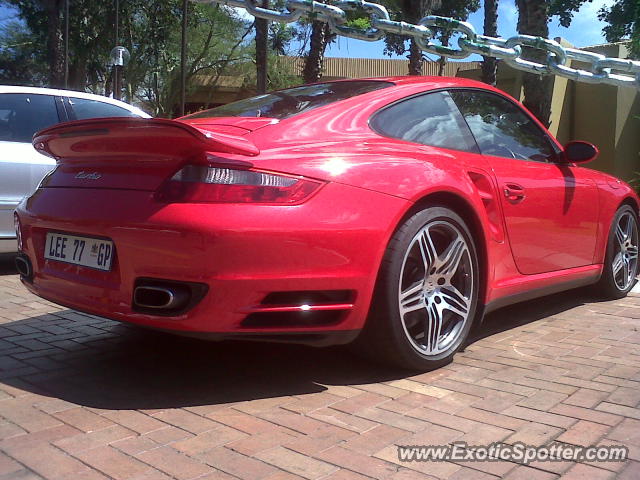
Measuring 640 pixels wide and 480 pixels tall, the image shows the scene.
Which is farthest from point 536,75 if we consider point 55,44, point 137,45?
point 137,45

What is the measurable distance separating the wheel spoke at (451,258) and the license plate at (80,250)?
59.8 inches

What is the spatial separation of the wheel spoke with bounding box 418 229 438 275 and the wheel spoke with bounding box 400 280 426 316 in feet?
0.30

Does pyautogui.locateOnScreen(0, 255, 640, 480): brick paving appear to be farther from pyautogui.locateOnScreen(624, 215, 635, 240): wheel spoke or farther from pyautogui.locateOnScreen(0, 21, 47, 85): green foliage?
pyautogui.locateOnScreen(0, 21, 47, 85): green foliage

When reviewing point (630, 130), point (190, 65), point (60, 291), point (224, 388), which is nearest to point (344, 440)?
point (224, 388)

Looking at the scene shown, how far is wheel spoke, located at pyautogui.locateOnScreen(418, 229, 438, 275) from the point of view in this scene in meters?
3.18

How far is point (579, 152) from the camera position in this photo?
4.45m

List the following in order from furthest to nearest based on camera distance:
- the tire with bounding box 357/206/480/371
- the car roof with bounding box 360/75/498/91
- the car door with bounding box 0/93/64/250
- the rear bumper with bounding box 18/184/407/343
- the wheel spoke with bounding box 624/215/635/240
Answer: the car door with bounding box 0/93/64/250
the wheel spoke with bounding box 624/215/635/240
the car roof with bounding box 360/75/498/91
the tire with bounding box 357/206/480/371
the rear bumper with bounding box 18/184/407/343

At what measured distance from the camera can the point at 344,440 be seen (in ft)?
8.01

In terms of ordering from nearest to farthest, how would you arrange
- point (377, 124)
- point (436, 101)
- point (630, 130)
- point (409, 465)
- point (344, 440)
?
point (409, 465)
point (344, 440)
point (377, 124)
point (436, 101)
point (630, 130)

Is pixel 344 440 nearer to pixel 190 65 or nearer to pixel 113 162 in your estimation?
pixel 113 162

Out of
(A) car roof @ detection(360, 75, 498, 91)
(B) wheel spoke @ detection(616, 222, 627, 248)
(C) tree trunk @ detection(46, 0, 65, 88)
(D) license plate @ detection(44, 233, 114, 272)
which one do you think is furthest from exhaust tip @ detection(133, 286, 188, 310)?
(C) tree trunk @ detection(46, 0, 65, 88)

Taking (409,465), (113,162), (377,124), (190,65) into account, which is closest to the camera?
(409,465)

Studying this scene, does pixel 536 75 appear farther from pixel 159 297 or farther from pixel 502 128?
pixel 159 297

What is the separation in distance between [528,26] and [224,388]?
301 inches
